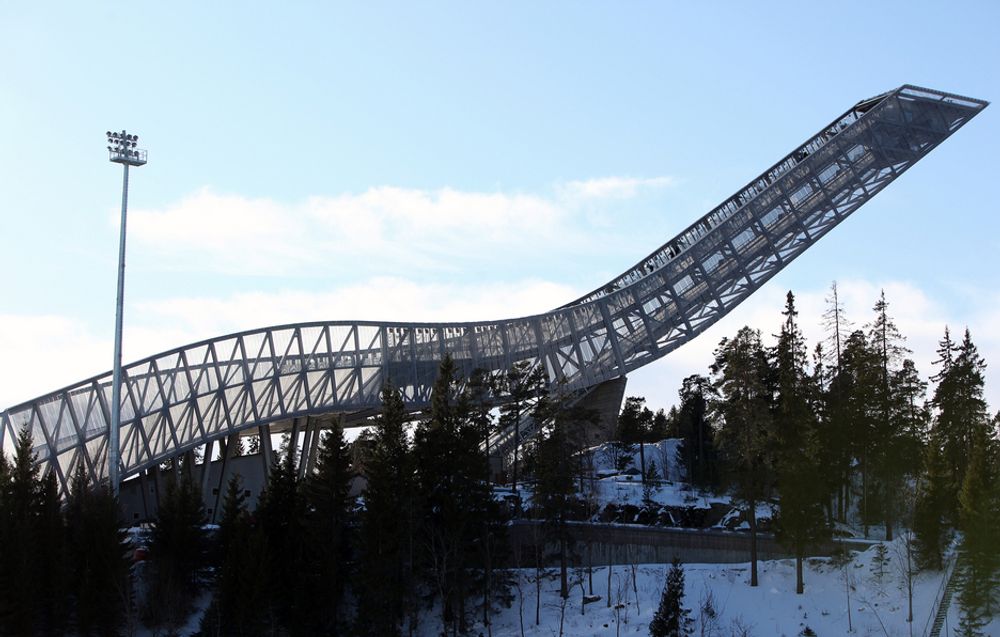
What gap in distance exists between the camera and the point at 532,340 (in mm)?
70438

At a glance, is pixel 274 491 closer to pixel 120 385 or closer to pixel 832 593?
pixel 120 385

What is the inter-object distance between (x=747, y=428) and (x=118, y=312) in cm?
2910

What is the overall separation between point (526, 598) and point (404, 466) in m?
8.29

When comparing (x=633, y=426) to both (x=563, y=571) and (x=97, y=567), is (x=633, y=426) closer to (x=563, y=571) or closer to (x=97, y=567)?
(x=563, y=571)

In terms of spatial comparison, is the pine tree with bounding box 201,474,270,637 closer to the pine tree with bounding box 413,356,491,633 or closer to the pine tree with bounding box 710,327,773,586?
the pine tree with bounding box 413,356,491,633

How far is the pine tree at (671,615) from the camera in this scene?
143 ft

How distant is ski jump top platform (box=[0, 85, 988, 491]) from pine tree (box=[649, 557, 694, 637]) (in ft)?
73.9

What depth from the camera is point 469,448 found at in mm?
50438

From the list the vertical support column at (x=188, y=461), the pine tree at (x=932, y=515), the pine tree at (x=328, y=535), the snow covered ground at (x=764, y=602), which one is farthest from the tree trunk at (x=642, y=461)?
the vertical support column at (x=188, y=461)

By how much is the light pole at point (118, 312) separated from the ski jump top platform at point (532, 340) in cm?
214

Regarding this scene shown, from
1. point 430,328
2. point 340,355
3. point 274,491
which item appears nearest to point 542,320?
point 430,328

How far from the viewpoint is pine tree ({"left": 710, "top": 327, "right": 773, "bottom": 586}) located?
49.5m

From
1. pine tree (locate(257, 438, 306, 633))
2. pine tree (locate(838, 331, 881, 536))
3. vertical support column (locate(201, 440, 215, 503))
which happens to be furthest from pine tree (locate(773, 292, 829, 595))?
vertical support column (locate(201, 440, 215, 503))

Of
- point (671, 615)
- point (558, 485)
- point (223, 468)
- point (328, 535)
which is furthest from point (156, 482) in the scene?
point (671, 615)
